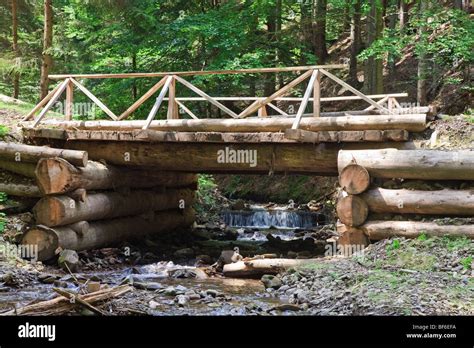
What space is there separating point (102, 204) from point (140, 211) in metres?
2.13

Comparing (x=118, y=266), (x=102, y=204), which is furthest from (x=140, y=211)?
(x=118, y=266)

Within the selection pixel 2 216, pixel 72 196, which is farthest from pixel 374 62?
pixel 2 216

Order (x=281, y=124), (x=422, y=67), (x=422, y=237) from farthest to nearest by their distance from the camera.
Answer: (x=422, y=67) < (x=281, y=124) < (x=422, y=237)

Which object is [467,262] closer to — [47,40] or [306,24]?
[47,40]

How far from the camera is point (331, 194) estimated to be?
1906 cm

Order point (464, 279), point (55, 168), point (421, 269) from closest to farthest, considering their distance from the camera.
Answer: point (464, 279) < point (421, 269) < point (55, 168)

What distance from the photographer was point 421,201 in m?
9.76

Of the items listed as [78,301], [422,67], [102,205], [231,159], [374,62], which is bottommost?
[78,301]

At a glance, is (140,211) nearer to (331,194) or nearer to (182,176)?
(182,176)

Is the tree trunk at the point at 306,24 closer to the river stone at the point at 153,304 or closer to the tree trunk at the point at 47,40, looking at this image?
the tree trunk at the point at 47,40

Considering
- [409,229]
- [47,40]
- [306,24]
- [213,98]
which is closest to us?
[409,229]

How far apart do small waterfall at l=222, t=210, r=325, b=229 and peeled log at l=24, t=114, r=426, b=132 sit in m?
6.50

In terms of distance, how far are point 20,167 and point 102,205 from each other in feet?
5.89

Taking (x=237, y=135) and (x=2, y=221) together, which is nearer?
(x=2, y=221)
